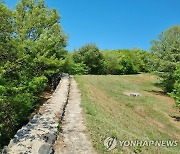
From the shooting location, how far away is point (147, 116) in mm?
23156

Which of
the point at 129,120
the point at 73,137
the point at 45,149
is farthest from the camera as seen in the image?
the point at 129,120

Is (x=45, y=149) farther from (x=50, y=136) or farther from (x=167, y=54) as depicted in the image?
(x=167, y=54)

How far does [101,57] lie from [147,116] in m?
38.2

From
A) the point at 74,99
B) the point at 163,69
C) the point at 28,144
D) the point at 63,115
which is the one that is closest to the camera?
the point at 28,144

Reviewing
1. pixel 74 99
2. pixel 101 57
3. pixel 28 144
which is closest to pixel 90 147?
pixel 28 144

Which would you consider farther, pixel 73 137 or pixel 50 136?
pixel 73 137

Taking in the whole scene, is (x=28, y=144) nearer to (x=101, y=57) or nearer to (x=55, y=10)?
(x=55, y=10)

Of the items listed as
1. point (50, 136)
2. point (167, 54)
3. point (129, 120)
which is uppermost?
point (167, 54)

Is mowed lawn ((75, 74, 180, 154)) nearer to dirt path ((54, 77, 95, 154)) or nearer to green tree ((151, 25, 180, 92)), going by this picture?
dirt path ((54, 77, 95, 154))

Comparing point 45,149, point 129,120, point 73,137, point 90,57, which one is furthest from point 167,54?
point 45,149

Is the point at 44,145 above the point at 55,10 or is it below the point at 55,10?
below

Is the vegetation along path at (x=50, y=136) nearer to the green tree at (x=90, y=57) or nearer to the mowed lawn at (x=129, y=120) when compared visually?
the mowed lawn at (x=129, y=120)

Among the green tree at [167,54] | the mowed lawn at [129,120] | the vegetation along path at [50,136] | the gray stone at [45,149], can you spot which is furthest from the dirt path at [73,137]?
the green tree at [167,54]

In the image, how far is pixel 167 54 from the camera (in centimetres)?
3500
